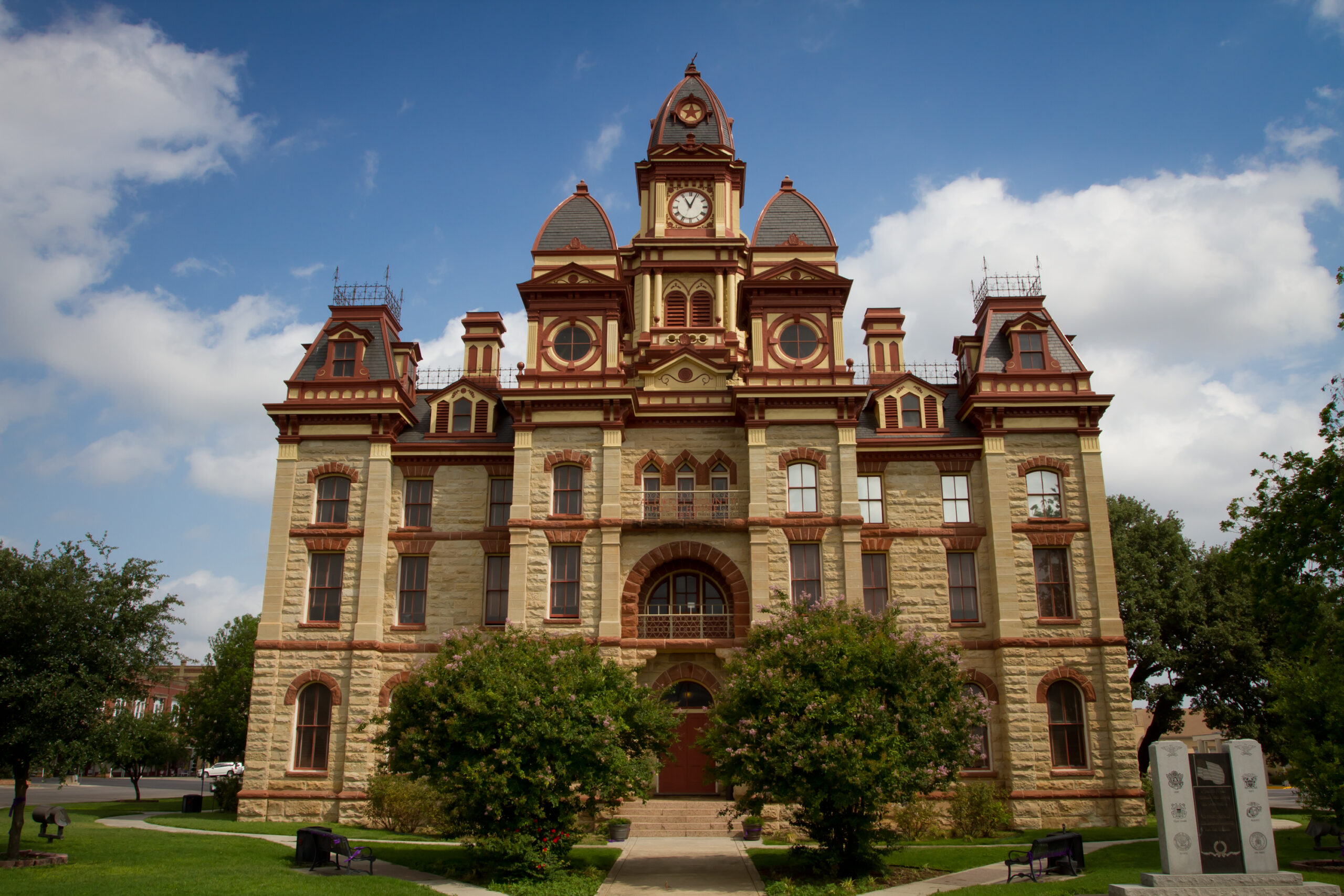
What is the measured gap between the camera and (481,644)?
21.2 metres

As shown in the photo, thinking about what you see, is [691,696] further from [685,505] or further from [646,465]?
[646,465]

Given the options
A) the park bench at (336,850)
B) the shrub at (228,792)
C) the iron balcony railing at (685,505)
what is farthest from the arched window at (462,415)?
the park bench at (336,850)

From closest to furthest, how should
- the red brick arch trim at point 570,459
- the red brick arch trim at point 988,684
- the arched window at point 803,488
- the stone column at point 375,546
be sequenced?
the red brick arch trim at point 988,684 < the arched window at point 803,488 < the stone column at point 375,546 < the red brick arch trim at point 570,459

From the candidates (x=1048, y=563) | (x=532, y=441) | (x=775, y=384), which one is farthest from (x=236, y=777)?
(x=1048, y=563)

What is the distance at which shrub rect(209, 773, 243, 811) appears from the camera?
108 feet

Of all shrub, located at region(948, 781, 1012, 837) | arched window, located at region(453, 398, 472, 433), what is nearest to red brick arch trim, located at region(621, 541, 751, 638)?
shrub, located at region(948, 781, 1012, 837)

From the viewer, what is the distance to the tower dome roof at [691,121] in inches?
1515

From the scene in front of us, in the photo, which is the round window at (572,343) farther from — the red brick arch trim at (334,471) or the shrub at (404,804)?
the shrub at (404,804)

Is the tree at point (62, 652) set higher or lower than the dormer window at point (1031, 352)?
lower

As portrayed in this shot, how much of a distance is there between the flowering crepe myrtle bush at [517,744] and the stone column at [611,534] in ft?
26.6

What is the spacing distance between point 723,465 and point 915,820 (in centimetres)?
1190

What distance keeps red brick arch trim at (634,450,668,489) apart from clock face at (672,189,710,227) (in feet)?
34.9

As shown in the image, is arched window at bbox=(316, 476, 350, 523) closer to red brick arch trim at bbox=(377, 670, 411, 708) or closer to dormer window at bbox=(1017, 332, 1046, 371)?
red brick arch trim at bbox=(377, 670, 411, 708)

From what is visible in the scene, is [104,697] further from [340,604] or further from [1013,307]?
[1013,307]
